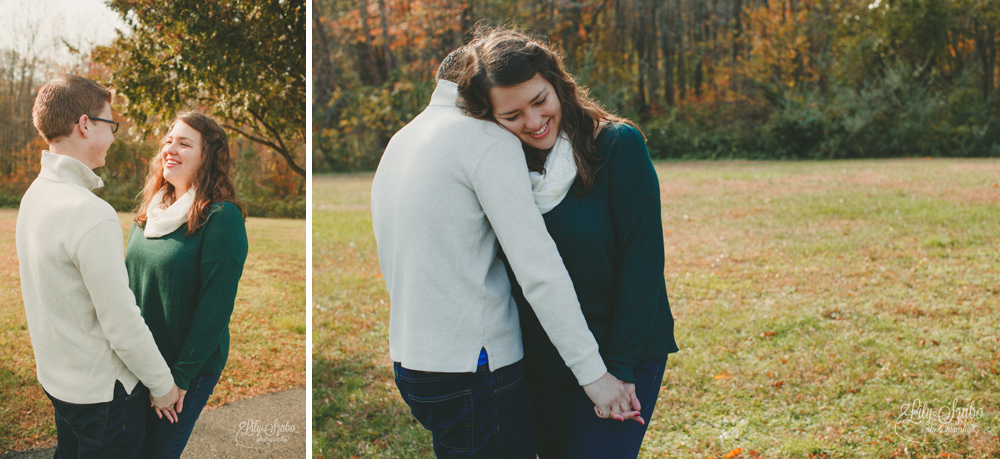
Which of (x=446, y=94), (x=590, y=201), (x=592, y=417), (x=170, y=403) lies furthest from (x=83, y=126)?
(x=592, y=417)

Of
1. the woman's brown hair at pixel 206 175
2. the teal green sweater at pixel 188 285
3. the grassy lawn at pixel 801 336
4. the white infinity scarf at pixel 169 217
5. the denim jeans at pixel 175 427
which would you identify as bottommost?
the grassy lawn at pixel 801 336

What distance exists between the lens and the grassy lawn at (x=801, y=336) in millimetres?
3545

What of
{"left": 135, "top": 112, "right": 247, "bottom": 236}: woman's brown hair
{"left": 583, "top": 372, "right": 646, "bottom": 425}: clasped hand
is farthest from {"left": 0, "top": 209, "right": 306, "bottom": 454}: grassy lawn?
{"left": 583, "top": 372, "right": 646, "bottom": 425}: clasped hand

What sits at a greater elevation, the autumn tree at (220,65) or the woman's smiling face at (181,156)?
the autumn tree at (220,65)

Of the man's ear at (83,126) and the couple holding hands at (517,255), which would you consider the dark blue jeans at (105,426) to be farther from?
the couple holding hands at (517,255)

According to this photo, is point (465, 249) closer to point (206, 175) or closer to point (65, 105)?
point (206, 175)

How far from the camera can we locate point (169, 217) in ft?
6.97

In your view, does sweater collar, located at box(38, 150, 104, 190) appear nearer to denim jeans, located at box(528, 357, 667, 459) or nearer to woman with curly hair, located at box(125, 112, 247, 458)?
woman with curly hair, located at box(125, 112, 247, 458)

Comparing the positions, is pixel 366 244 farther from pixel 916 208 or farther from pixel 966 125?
pixel 966 125

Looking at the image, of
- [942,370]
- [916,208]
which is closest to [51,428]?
[942,370]

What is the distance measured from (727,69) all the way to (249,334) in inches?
790

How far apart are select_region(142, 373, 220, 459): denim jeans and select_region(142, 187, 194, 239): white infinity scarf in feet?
1.67

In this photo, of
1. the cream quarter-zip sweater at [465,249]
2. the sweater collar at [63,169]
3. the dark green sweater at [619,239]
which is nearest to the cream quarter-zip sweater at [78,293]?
the sweater collar at [63,169]

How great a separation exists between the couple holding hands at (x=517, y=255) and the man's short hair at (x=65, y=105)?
1041 mm
